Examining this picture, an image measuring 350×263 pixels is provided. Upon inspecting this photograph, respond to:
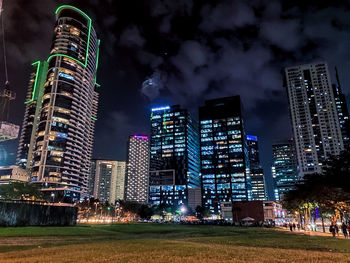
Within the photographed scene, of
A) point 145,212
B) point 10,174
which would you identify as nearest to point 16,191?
point 10,174

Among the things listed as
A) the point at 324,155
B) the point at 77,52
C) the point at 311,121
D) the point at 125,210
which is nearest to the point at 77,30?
the point at 77,52

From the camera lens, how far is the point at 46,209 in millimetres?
53156

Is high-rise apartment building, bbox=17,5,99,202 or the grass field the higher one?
high-rise apartment building, bbox=17,5,99,202

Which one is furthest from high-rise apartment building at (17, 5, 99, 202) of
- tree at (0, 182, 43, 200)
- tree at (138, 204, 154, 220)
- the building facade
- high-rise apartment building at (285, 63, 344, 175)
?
high-rise apartment building at (285, 63, 344, 175)

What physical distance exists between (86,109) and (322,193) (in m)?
159

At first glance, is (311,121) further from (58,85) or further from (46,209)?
(46,209)

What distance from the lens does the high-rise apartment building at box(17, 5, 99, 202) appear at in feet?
480

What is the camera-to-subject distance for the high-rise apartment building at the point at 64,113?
480 feet

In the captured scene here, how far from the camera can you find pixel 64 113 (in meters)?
157

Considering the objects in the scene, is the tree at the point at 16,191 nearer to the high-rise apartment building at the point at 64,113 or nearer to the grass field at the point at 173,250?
the high-rise apartment building at the point at 64,113

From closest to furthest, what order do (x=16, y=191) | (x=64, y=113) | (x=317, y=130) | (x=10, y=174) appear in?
1. (x=16, y=191)
2. (x=10, y=174)
3. (x=64, y=113)
4. (x=317, y=130)

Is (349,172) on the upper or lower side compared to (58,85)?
lower

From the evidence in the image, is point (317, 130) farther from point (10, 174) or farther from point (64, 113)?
point (10, 174)

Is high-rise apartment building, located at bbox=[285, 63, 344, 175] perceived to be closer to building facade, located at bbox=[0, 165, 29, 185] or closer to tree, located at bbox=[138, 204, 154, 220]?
tree, located at bbox=[138, 204, 154, 220]
